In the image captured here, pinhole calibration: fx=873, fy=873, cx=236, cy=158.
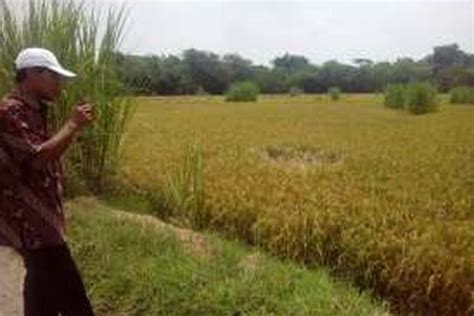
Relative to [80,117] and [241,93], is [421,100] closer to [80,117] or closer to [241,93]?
[241,93]

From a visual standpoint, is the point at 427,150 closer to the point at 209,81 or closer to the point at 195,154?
the point at 195,154

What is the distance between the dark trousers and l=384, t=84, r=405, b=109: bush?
28850 mm

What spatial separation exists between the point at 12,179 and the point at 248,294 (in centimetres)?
170

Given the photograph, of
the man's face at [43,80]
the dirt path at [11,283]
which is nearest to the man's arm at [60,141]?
the man's face at [43,80]

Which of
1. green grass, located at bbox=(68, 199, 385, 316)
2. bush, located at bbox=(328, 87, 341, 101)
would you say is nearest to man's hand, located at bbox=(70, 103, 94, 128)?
green grass, located at bbox=(68, 199, 385, 316)

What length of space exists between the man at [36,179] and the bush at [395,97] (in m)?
29.0

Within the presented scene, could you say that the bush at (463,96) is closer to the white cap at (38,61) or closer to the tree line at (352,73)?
the tree line at (352,73)

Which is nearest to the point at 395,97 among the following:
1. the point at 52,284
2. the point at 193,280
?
the point at 193,280

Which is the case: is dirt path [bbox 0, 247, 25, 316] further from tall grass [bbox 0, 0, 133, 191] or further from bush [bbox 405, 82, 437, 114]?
bush [bbox 405, 82, 437, 114]

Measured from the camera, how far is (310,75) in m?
57.1

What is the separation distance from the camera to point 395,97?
3362 centimetres

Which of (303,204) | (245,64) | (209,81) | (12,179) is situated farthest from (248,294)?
(245,64)

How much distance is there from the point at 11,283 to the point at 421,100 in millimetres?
25318

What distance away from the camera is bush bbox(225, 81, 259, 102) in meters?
44.8
